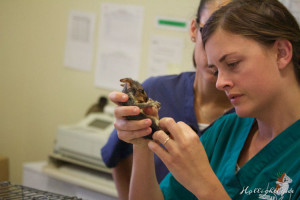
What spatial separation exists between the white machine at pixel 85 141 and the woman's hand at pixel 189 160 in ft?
4.91

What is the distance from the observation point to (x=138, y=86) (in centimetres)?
104

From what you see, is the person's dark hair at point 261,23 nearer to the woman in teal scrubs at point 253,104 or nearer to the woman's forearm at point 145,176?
the woman in teal scrubs at point 253,104

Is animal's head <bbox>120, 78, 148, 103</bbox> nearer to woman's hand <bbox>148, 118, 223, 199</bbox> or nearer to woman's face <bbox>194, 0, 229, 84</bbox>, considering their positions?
woman's hand <bbox>148, 118, 223, 199</bbox>

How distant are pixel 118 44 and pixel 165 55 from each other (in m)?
0.45

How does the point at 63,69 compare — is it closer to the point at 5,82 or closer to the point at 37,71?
the point at 37,71

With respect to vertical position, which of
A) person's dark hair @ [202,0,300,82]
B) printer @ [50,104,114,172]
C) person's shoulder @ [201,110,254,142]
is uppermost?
person's dark hair @ [202,0,300,82]

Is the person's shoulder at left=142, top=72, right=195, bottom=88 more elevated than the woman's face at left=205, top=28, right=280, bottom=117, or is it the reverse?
the woman's face at left=205, top=28, right=280, bottom=117

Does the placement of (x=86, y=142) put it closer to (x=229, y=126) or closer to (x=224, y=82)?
(x=229, y=126)

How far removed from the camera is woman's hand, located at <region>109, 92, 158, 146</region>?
102 centimetres

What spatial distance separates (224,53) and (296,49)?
19 cm

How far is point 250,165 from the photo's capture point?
1048 mm

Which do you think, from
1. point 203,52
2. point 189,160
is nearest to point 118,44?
point 203,52

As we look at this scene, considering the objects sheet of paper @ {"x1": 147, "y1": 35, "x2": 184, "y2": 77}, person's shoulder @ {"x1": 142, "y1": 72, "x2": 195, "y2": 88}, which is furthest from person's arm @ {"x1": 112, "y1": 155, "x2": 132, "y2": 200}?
sheet of paper @ {"x1": 147, "y1": 35, "x2": 184, "y2": 77}

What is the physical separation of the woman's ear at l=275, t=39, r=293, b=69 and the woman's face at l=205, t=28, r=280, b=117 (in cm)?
1
